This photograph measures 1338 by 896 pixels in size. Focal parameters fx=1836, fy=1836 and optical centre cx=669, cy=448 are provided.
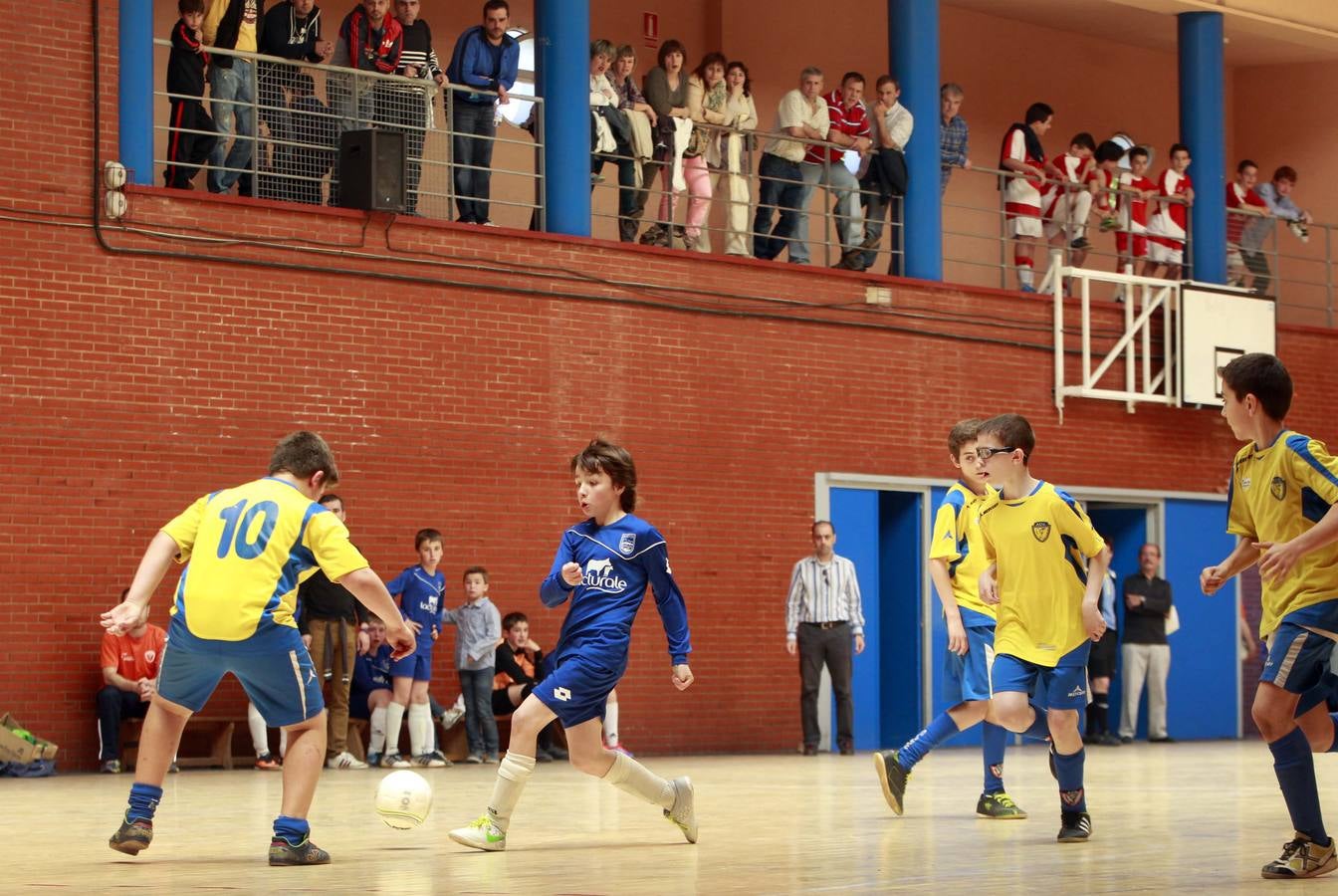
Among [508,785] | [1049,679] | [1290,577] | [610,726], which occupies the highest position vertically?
[1290,577]

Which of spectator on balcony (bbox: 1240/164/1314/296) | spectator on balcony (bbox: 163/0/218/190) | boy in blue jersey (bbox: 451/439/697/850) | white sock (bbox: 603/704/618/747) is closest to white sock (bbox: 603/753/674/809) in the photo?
boy in blue jersey (bbox: 451/439/697/850)

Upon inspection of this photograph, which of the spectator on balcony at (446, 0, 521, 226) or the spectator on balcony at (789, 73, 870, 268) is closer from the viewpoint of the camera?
the spectator on balcony at (446, 0, 521, 226)

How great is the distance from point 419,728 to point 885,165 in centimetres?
761

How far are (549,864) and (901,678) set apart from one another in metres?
11.7

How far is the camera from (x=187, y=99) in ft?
48.3

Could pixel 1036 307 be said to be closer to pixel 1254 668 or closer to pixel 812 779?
pixel 1254 668

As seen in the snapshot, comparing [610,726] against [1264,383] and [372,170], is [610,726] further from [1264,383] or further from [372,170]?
[1264,383]

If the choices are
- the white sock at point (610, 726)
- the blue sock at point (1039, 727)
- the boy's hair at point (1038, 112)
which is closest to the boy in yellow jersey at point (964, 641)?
the blue sock at point (1039, 727)

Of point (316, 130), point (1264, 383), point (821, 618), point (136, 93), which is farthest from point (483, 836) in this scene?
point (821, 618)

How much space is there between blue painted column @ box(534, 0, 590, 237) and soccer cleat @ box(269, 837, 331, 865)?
10024 millimetres

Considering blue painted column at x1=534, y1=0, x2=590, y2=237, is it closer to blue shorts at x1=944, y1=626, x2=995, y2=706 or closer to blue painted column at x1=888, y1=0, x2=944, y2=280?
blue painted column at x1=888, y1=0, x2=944, y2=280

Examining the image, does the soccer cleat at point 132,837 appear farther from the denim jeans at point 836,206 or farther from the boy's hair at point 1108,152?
the boy's hair at point 1108,152

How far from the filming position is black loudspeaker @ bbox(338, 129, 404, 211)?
15.1 m

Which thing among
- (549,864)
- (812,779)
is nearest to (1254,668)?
(812,779)
